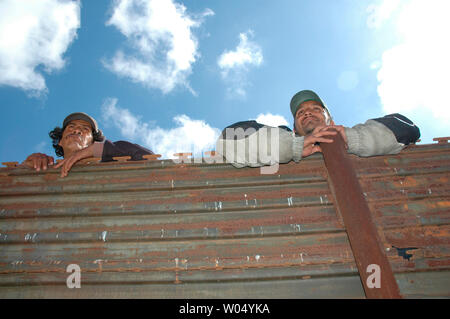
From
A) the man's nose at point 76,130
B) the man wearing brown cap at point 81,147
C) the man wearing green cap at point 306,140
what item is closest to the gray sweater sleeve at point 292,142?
the man wearing green cap at point 306,140

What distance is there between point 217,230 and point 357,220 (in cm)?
126

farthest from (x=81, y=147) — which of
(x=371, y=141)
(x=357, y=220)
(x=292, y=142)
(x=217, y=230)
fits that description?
(x=371, y=141)

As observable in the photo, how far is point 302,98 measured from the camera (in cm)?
354

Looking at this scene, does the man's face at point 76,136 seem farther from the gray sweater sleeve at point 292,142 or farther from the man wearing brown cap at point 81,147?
the gray sweater sleeve at point 292,142

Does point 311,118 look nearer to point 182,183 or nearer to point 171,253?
point 182,183

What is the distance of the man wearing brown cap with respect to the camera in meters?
3.08

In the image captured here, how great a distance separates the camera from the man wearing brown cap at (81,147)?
3080 millimetres

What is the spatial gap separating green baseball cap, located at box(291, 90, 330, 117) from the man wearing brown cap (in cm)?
226

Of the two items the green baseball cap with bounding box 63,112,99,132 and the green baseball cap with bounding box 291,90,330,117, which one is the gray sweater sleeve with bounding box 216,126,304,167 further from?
the green baseball cap with bounding box 63,112,99,132

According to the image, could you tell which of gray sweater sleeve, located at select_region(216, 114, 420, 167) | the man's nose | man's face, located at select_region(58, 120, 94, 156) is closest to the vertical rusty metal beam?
gray sweater sleeve, located at select_region(216, 114, 420, 167)

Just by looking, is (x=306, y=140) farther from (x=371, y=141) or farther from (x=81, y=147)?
(x=81, y=147)

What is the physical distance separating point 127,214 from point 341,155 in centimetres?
231

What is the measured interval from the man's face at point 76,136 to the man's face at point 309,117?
327 cm

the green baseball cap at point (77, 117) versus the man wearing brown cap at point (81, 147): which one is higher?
the green baseball cap at point (77, 117)
